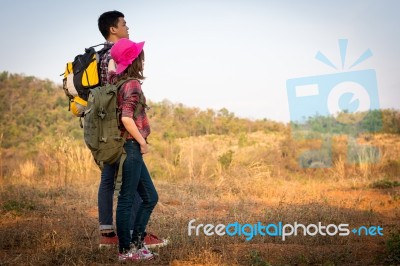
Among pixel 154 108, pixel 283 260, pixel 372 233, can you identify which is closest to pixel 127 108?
pixel 283 260

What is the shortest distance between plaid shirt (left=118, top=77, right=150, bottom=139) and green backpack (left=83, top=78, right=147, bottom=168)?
0.05 m

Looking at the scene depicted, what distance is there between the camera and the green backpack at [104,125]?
3867mm

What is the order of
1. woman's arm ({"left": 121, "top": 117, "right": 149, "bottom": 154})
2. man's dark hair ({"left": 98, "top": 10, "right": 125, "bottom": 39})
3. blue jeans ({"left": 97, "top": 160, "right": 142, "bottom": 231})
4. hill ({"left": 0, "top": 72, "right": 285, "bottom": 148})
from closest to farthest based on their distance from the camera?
woman's arm ({"left": 121, "top": 117, "right": 149, "bottom": 154}) < blue jeans ({"left": 97, "top": 160, "right": 142, "bottom": 231}) < man's dark hair ({"left": 98, "top": 10, "right": 125, "bottom": 39}) < hill ({"left": 0, "top": 72, "right": 285, "bottom": 148})

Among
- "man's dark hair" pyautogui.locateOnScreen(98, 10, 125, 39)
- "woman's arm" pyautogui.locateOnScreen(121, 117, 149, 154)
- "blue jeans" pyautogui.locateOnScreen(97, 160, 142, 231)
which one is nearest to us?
"woman's arm" pyautogui.locateOnScreen(121, 117, 149, 154)

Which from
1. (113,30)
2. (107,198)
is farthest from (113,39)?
(107,198)

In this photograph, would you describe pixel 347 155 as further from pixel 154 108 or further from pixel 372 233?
pixel 154 108

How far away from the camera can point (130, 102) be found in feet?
12.7

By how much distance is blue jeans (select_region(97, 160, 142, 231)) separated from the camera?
14.3ft

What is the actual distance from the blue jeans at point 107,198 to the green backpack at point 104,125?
420 millimetres

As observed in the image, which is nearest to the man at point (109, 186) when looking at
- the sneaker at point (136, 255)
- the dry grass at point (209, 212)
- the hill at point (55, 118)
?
the dry grass at point (209, 212)

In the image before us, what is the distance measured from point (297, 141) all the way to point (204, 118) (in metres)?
12.7

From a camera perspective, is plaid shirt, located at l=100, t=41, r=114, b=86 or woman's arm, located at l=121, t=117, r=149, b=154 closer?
woman's arm, located at l=121, t=117, r=149, b=154

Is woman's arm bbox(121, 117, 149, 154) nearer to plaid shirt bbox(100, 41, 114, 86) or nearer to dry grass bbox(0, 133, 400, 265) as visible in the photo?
plaid shirt bbox(100, 41, 114, 86)

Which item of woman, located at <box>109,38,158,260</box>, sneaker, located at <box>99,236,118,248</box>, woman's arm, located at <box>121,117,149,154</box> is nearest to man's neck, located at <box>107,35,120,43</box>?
woman, located at <box>109,38,158,260</box>
